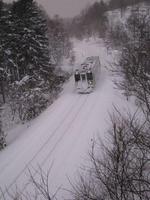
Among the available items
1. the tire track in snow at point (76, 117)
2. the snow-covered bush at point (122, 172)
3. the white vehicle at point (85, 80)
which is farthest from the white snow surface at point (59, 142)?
the snow-covered bush at point (122, 172)

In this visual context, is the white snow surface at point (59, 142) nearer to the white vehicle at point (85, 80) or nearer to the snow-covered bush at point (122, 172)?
the white vehicle at point (85, 80)

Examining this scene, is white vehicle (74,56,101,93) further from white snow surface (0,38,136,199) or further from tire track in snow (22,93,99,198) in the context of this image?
white snow surface (0,38,136,199)

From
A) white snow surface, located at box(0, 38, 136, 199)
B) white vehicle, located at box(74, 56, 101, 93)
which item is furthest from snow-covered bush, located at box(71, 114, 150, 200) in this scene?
white vehicle, located at box(74, 56, 101, 93)

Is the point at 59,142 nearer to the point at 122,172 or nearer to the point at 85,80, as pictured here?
the point at 122,172

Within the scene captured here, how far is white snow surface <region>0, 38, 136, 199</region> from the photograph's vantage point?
474 inches

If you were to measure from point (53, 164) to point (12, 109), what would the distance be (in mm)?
13916

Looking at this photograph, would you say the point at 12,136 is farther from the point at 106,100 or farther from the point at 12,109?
the point at 106,100

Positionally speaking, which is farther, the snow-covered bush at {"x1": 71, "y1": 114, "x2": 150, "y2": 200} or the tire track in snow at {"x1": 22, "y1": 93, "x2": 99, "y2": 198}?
the tire track in snow at {"x1": 22, "y1": 93, "x2": 99, "y2": 198}

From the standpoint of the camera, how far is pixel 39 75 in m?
28.7

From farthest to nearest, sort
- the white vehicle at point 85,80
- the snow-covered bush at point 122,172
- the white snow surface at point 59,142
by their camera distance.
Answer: the white vehicle at point 85,80, the white snow surface at point 59,142, the snow-covered bush at point 122,172

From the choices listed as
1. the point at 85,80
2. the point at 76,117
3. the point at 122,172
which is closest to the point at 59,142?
the point at 76,117

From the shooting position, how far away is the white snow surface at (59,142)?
474 inches

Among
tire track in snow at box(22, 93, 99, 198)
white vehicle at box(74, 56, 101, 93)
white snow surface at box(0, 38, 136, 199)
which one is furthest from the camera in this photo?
white vehicle at box(74, 56, 101, 93)

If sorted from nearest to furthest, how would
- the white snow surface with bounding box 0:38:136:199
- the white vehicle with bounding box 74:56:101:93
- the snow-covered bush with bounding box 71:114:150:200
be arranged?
the snow-covered bush with bounding box 71:114:150:200 < the white snow surface with bounding box 0:38:136:199 < the white vehicle with bounding box 74:56:101:93
